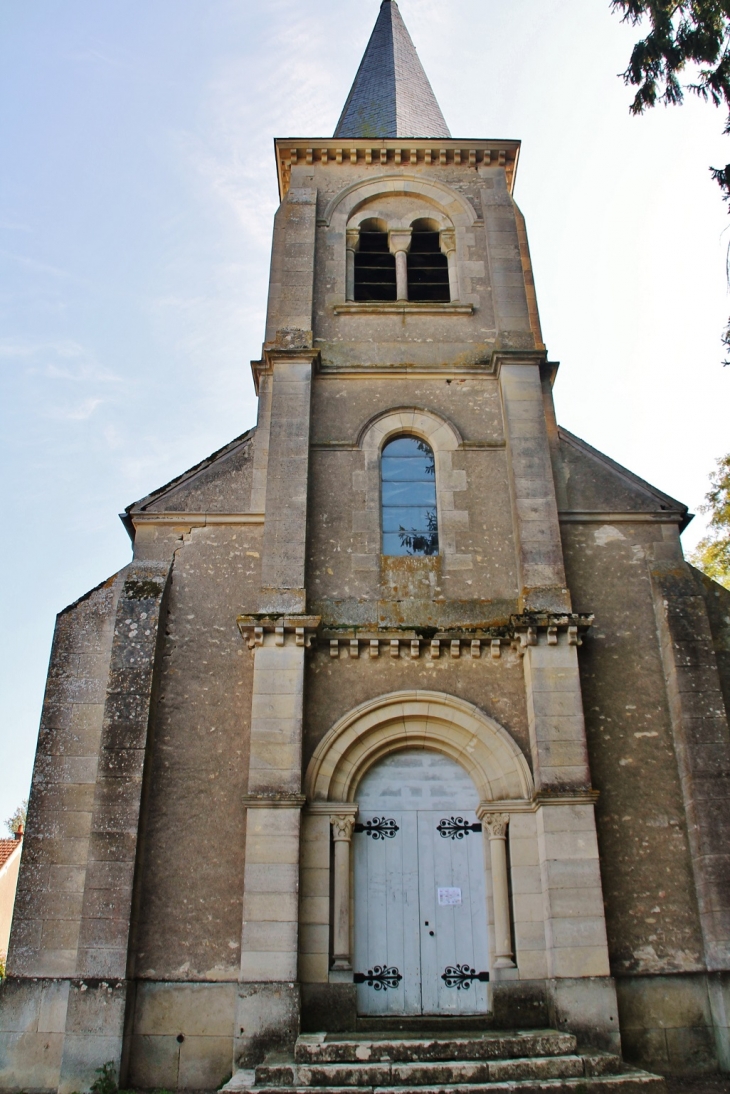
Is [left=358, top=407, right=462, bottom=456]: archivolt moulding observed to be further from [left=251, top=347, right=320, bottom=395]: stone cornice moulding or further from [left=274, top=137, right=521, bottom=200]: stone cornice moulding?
[left=274, top=137, right=521, bottom=200]: stone cornice moulding

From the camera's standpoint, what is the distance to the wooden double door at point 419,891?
9.59 metres

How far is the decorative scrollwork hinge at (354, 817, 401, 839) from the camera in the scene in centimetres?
1026

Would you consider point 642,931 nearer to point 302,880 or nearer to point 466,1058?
point 466,1058

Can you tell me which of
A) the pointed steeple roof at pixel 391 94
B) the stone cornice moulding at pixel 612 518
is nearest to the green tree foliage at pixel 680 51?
the stone cornice moulding at pixel 612 518

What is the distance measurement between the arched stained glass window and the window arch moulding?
116mm

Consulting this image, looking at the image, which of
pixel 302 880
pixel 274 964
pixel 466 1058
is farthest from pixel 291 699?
pixel 466 1058

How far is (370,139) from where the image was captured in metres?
15.2

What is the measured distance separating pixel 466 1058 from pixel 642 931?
8.89ft

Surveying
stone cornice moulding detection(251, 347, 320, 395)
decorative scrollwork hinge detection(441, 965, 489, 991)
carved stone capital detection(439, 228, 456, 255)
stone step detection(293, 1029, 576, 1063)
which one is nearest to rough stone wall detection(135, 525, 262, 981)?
stone step detection(293, 1029, 576, 1063)

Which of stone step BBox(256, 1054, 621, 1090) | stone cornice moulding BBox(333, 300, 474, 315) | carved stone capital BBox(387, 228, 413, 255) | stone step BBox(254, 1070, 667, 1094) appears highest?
carved stone capital BBox(387, 228, 413, 255)

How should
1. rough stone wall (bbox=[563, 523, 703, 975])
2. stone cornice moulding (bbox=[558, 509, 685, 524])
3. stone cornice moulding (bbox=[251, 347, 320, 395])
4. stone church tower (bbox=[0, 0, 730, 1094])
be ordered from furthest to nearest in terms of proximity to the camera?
stone cornice moulding (bbox=[251, 347, 320, 395])
stone cornice moulding (bbox=[558, 509, 685, 524])
rough stone wall (bbox=[563, 523, 703, 975])
stone church tower (bbox=[0, 0, 730, 1094])

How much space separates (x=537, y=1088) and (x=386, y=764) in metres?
3.99

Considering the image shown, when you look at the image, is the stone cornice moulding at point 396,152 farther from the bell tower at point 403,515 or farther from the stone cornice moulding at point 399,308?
the stone cornice moulding at point 399,308

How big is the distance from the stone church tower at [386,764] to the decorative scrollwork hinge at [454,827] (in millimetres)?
80
